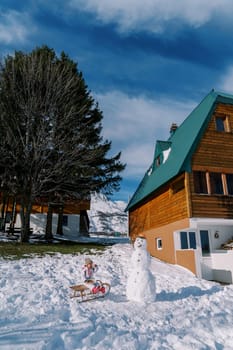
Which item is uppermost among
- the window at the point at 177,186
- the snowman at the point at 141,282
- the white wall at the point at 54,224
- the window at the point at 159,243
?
the window at the point at 177,186

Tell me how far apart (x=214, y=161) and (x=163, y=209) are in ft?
13.1

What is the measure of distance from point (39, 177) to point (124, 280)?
879cm

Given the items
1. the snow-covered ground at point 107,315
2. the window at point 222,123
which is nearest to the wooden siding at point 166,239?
the snow-covered ground at point 107,315

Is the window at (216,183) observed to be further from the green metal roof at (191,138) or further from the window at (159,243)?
the window at (159,243)

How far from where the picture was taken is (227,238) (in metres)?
13.0

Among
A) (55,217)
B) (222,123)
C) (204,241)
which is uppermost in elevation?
(222,123)

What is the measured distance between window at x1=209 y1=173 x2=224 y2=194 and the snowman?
661 cm

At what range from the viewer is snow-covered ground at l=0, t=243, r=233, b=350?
4391 mm

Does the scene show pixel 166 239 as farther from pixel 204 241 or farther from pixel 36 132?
pixel 36 132

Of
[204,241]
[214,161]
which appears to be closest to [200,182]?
[214,161]

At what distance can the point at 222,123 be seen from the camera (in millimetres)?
13719

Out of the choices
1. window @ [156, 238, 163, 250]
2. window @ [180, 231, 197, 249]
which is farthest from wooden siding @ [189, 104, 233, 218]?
window @ [156, 238, 163, 250]

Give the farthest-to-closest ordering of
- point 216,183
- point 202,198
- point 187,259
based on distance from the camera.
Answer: point 216,183 → point 202,198 → point 187,259

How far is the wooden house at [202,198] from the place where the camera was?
11.4m
